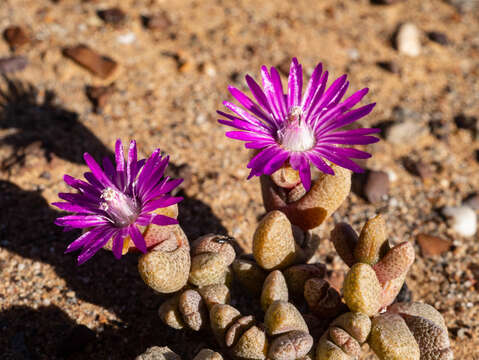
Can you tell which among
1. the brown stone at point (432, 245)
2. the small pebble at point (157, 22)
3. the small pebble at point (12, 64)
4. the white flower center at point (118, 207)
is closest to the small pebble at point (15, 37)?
the small pebble at point (12, 64)

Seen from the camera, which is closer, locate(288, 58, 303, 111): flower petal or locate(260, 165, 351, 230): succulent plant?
locate(260, 165, 351, 230): succulent plant

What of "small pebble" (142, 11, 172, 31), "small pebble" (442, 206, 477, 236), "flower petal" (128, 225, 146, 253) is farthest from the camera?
"small pebble" (142, 11, 172, 31)

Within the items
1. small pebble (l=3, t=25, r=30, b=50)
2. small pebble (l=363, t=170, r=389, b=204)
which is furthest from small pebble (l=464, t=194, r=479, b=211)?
small pebble (l=3, t=25, r=30, b=50)

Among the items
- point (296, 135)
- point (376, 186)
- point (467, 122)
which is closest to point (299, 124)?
point (296, 135)

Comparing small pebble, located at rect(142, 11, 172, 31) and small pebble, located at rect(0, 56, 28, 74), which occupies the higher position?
small pebble, located at rect(142, 11, 172, 31)

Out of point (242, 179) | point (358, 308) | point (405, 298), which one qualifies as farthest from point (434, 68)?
point (358, 308)

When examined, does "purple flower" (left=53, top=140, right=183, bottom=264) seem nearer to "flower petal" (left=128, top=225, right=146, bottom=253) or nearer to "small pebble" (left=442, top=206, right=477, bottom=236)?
"flower petal" (left=128, top=225, right=146, bottom=253)

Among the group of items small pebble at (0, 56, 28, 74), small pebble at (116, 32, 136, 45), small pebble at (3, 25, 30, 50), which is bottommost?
small pebble at (0, 56, 28, 74)

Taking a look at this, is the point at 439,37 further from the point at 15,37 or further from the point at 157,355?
the point at 157,355
